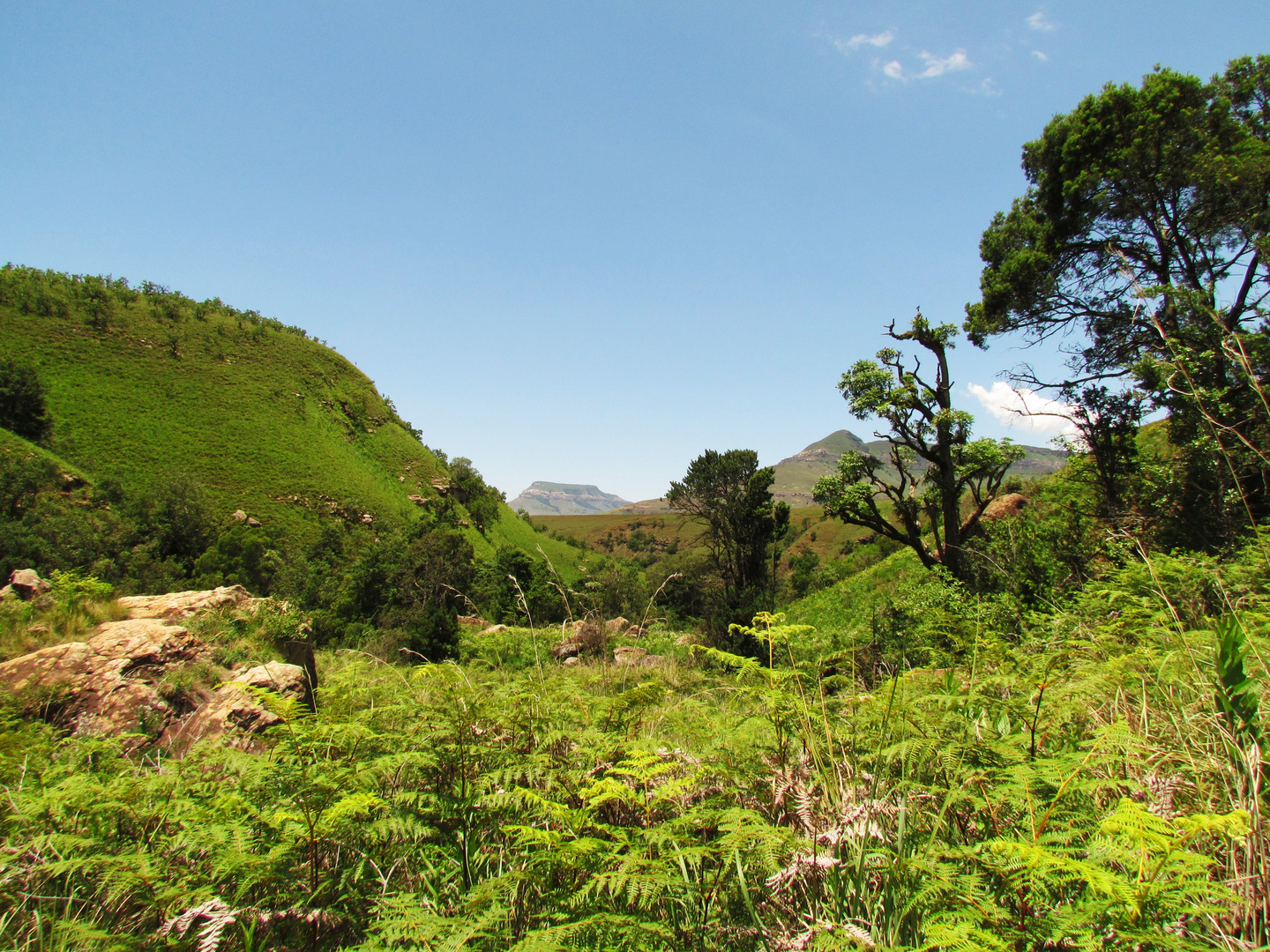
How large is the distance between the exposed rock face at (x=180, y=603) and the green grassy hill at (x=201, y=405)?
3336 cm

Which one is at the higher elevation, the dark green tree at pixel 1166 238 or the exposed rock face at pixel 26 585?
the dark green tree at pixel 1166 238

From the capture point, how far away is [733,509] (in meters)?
19.0

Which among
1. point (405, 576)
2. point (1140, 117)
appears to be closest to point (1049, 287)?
point (1140, 117)

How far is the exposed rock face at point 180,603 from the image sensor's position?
807cm

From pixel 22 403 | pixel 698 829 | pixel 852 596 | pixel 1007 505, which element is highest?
pixel 22 403

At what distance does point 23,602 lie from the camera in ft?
22.5

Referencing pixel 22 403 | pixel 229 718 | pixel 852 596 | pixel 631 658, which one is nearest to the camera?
pixel 229 718

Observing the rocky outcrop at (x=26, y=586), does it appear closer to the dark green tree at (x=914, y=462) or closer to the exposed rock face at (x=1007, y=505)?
the dark green tree at (x=914, y=462)

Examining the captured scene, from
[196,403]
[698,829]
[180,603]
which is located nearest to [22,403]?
[196,403]

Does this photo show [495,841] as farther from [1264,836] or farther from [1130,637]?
[1130,637]

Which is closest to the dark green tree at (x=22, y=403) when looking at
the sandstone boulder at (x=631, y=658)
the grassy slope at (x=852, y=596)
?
the sandstone boulder at (x=631, y=658)

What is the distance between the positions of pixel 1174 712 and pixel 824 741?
1432 mm

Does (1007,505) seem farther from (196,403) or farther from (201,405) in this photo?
(196,403)

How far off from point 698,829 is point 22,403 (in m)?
50.1
